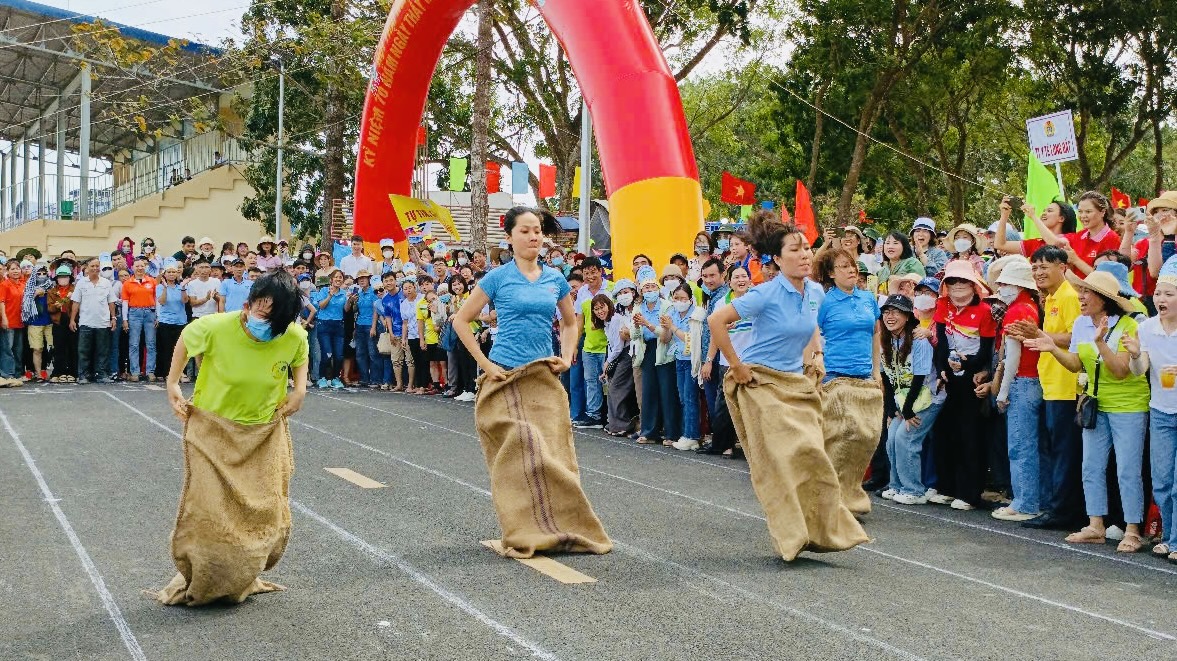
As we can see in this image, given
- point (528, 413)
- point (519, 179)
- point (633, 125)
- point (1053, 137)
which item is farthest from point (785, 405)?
point (519, 179)

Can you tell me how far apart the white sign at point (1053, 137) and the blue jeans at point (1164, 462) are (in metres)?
6.93

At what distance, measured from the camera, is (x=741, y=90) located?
42844mm

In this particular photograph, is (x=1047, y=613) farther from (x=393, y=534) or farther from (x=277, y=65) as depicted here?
(x=277, y=65)

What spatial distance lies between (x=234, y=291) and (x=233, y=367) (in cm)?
1483

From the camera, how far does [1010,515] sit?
10.3 m

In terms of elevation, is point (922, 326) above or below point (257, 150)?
below

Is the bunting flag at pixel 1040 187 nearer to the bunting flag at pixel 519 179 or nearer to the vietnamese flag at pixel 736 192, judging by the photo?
the vietnamese flag at pixel 736 192

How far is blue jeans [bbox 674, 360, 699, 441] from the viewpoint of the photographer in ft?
48.1

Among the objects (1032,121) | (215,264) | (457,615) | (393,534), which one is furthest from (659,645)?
(215,264)

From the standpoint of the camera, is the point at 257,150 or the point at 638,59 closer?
the point at 638,59

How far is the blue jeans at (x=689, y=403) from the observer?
14.7m

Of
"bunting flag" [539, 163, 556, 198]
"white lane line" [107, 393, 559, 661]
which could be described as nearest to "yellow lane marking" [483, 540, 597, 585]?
"white lane line" [107, 393, 559, 661]

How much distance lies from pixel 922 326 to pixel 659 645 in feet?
20.0

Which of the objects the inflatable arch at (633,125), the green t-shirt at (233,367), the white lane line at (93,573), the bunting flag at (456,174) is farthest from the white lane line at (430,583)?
the bunting flag at (456,174)
